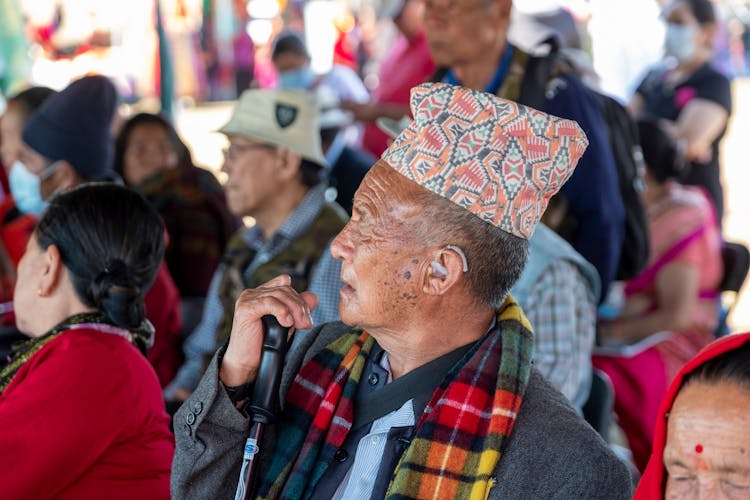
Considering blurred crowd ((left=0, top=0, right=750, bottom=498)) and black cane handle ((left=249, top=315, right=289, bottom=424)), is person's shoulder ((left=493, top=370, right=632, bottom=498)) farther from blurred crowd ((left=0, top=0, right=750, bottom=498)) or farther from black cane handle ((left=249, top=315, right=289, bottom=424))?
black cane handle ((left=249, top=315, right=289, bottom=424))

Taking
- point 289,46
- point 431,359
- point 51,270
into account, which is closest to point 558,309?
point 431,359

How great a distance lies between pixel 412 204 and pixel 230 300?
1870 millimetres

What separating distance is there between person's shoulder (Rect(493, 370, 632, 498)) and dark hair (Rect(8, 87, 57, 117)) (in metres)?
3.14

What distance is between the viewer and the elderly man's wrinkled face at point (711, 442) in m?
1.62

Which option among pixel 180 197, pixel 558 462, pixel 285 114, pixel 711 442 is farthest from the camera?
pixel 180 197

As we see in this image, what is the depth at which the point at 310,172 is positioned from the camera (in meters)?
3.88

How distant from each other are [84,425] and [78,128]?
203 centimetres

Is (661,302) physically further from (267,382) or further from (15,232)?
(15,232)

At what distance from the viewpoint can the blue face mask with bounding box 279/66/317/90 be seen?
25.9ft

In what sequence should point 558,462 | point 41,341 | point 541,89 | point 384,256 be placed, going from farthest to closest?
1. point 541,89
2. point 41,341
3. point 384,256
4. point 558,462

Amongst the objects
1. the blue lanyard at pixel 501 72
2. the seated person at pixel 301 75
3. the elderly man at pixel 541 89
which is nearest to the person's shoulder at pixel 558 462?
the elderly man at pixel 541 89

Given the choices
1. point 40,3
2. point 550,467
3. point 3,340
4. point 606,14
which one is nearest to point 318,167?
point 3,340

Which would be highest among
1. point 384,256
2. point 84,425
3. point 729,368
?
point 729,368

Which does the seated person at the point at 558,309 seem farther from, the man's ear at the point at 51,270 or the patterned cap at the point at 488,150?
the man's ear at the point at 51,270
